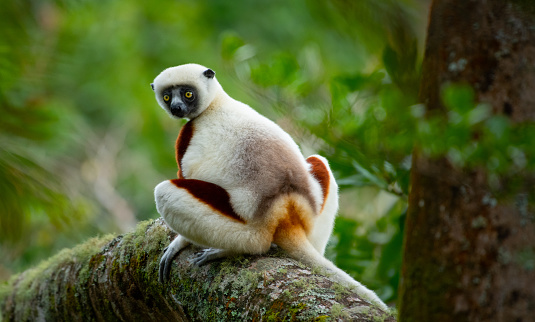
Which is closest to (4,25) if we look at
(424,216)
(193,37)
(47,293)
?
(47,293)

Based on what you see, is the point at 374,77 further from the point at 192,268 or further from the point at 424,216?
the point at 424,216

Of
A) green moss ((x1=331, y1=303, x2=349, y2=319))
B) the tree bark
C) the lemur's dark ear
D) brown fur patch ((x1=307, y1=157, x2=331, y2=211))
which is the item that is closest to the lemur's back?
brown fur patch ((x1=307, y1=157, x2=331, y2=211))

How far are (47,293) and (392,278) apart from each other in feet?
9.18

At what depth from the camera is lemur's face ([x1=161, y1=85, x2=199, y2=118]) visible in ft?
13.1

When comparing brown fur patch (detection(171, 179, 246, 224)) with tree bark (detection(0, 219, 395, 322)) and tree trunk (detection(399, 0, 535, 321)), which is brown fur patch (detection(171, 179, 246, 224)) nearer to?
tree bark (detection(0, 219, 395, 322))

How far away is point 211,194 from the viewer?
3365mm

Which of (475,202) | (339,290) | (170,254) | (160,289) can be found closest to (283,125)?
(170,254)

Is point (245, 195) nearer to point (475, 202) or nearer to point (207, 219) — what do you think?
point (207, 219)

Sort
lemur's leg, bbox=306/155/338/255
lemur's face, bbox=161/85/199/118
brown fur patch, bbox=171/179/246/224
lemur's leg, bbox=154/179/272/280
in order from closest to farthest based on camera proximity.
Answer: lemur's leg, bbox=154/179/272/280 → brown fur patch, bbox=171/179/246/224 → lemur's leg, bbox=306/155/338/255 → lemur's face, bbox=161/85/199/118

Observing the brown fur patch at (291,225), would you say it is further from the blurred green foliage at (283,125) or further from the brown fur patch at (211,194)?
the blurred green foliage at (283,125)

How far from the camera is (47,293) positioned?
14.2 ft

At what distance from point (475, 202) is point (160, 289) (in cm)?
228

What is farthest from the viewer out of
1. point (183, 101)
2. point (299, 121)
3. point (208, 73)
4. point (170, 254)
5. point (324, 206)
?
point (208, 73)

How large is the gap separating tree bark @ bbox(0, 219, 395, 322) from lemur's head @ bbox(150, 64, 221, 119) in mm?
861
